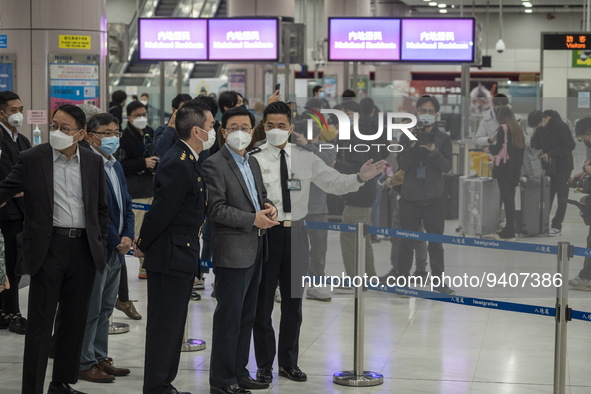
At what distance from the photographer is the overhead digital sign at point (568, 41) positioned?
1591 centimetres

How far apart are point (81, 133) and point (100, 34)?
499 cm

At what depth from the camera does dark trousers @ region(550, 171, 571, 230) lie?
597 centimetres

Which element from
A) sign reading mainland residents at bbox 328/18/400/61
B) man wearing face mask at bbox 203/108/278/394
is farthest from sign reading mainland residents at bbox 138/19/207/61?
man wearing face mask at bbox 203/108/278/394

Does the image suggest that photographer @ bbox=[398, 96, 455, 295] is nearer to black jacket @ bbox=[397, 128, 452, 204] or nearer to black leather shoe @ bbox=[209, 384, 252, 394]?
black jacket @ bbox=[397, 128, 452, 204]

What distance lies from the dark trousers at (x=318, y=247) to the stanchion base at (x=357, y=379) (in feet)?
2.12

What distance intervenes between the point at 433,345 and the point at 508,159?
150 centimetres

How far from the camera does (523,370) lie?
20.7ft

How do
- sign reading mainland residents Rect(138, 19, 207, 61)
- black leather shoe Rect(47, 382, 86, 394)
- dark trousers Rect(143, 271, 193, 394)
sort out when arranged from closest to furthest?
dark trousers Rect(143, 271, 193, 394) < black leather shoe Rect(47, 382, 86, 394) < sign reading mainland residents Rect(138, 19, 207, 61)

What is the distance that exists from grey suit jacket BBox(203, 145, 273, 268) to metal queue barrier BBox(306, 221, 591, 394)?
0.76 meters

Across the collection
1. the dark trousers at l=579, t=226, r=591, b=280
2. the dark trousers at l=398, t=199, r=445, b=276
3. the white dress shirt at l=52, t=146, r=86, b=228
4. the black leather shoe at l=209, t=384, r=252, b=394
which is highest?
the white dress shirt at l=52, t=146, r=86, b=228

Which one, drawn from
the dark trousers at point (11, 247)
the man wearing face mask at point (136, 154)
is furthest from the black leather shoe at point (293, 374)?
the man wearing face mask at point (136, 154)

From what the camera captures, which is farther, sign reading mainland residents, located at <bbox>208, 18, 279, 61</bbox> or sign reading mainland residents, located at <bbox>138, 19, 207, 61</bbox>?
sign reading mainland residents, located at <bbox>138, 19, 207, 61</bbox>

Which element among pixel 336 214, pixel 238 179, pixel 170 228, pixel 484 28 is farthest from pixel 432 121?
pixel 484 28

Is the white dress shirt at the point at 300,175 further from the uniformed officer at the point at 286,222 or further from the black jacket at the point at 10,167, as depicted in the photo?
the black jacket at the point at 10,167
